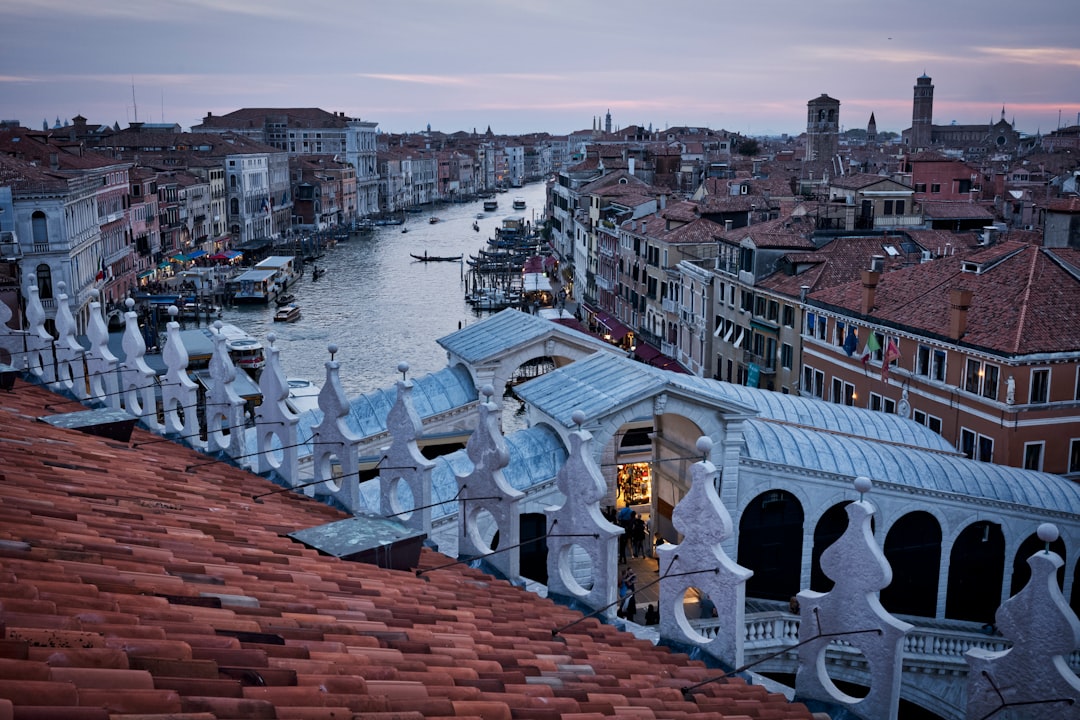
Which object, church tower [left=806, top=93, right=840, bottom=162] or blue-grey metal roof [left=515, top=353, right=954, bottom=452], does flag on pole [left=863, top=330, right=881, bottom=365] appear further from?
church tower [left=806, top=93, right=840, bottom=162]

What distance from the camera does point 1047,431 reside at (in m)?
19.7

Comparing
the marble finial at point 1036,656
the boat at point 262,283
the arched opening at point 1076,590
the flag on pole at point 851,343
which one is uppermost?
the marble finial at point 1036,656

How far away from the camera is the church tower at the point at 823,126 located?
76750 millimetres

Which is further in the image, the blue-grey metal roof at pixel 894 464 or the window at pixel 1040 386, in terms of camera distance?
the window at pixel 1040 386

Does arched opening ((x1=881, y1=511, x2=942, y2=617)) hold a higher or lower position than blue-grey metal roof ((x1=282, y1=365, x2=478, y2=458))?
lower

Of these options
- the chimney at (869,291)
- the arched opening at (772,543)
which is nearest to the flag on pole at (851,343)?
the chimney at (869,291)

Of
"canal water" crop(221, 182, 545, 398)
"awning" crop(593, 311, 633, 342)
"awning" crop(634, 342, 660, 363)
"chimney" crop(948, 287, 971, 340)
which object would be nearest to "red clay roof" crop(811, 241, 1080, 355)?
"chimney" crop(948, 287, 971, 340)

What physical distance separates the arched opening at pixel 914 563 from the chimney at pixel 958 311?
613 cm

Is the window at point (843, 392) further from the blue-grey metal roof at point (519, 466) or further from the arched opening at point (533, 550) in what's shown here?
the arched opening at point (533, 550)

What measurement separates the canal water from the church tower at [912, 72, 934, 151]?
6040 centimetres

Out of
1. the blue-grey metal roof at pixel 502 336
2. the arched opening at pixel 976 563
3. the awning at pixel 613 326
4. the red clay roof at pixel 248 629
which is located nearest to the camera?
the red clay roof at pixel 248 629

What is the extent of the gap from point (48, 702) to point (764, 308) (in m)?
27.1

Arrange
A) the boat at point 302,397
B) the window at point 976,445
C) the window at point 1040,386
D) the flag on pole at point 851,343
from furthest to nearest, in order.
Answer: the boat at point 302,397 → the flag on pole at point 851,343 → the window at point 976,445 → the window at point 1040,386

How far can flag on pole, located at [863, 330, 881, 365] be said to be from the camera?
23.2m
